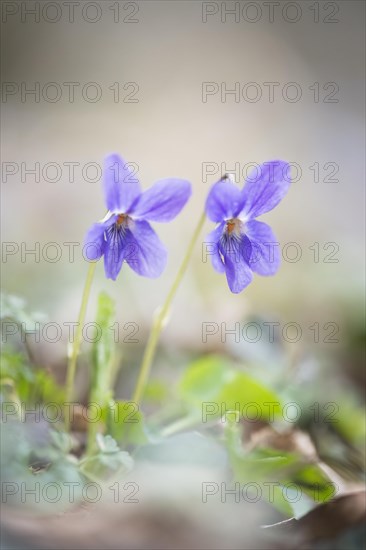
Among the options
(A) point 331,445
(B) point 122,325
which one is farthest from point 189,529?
(B) point 122,325

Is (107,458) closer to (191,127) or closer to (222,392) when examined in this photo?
(222,392)

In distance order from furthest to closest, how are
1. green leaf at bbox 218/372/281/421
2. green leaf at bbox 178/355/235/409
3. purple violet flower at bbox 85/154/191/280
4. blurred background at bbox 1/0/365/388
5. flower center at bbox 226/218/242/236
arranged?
1. blurred background at bbox 1/0/365/388
2. green leaf at bbox 178/355/235/409
3. green leaf at bbox 218/372/281/421
4. flower center at bbox 226/218/242/236
5. purple violet flower at bbox 85/154/191/280

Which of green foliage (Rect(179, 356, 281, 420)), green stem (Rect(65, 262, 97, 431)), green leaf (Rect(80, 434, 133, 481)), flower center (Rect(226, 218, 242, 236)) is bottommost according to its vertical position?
green leaf (Rect(80, 434, 133, 481))

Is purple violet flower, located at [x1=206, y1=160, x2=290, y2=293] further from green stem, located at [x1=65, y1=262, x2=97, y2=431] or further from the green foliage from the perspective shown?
the green foliage

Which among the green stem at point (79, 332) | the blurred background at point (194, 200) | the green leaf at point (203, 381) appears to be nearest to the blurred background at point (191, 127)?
the blurred background at point (194, 200)

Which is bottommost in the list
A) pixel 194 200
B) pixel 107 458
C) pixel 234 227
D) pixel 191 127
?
pixel 107 458

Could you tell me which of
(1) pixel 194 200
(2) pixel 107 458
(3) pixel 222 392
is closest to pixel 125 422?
(2) pixel 107 458

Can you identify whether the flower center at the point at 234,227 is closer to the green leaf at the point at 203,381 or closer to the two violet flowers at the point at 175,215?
the two violet flowers at the point at 175,215

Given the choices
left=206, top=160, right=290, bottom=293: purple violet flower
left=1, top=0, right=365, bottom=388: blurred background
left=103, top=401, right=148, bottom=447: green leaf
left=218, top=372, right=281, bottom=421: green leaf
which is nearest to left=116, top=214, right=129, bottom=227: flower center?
left=206, top=160, right=290, bottom=293: purple violet flower
